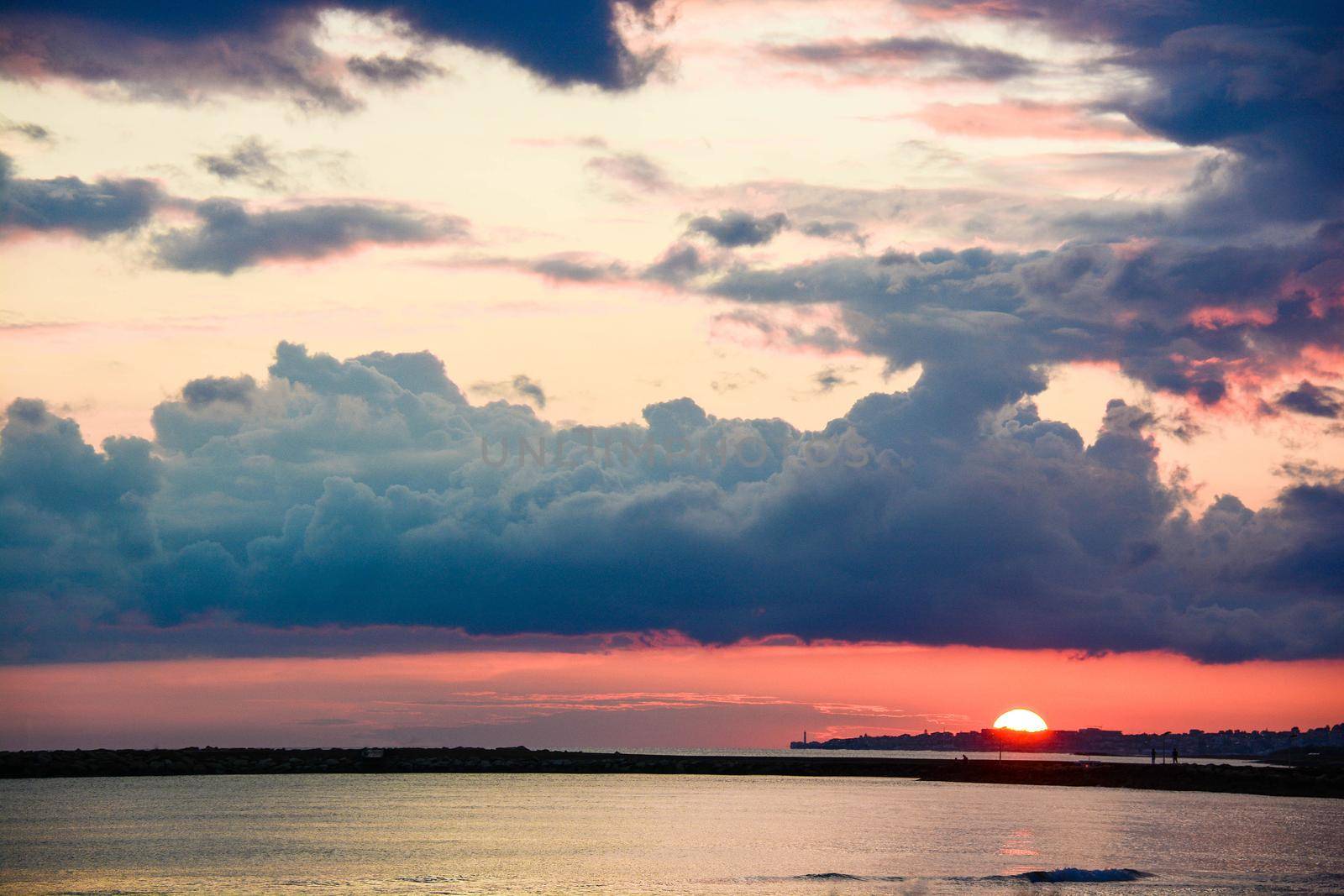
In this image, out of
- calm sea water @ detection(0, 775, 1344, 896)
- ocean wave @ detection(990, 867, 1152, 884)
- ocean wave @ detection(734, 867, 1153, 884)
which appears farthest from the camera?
ocean wave @ detection(990, 867, 1152, 884)

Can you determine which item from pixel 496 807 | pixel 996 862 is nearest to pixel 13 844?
pixel 496 807

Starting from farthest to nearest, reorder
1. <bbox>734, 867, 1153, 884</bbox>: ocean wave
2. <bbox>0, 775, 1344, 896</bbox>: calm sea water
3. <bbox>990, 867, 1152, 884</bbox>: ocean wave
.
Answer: <bbox>990, 867, 1152, 884</bbox>: ocean wave → <bbox>734, 867, 1153, 884</bbox>: ocean wave → <bbox>0, 775, 1344, 896</bbox>: calm sea water

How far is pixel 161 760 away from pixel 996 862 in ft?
502

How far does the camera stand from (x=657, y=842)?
84.9m

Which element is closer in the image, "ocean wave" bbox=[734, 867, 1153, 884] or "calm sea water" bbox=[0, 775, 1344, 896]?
"calm sea water" bbox=[0, 775, 1344, 896]

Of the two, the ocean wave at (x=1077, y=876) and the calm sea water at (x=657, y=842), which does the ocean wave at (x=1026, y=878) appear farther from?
the calm sea water at (x=657, y=842)

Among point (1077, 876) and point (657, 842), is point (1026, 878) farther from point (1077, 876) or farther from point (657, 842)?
point (657, 842)

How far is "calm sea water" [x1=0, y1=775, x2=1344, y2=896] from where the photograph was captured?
208 feet

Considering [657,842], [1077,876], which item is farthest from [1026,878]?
[657,842]

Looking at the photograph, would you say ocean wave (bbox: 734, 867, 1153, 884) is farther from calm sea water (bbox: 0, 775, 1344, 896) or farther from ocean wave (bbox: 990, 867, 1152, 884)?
calm sea water (bbox: 0, 775, 1344, 896)

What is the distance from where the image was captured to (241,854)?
7694 cm

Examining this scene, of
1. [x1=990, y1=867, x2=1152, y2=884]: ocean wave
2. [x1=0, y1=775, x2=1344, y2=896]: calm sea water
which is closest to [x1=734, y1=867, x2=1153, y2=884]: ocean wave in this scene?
[x1=990, y1=867, x2=1152, y2=884]: ocean wave

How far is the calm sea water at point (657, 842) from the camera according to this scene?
63.3m

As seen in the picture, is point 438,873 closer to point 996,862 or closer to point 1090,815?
point 996,862
